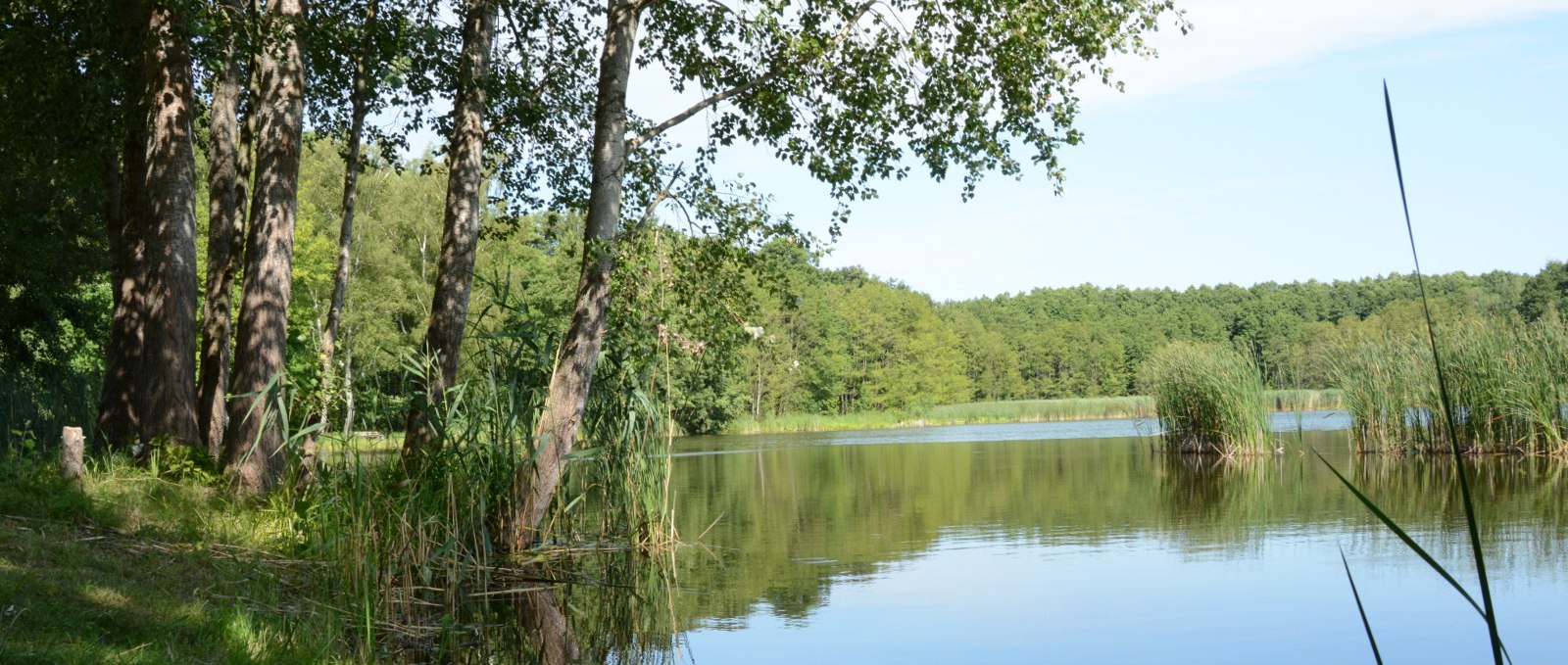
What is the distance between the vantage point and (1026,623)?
314 inches

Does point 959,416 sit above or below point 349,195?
below

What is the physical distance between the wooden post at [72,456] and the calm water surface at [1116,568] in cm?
382

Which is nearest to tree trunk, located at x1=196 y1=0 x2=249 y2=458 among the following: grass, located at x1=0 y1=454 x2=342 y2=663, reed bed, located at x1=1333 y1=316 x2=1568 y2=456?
grass, located at x1=0 y1=454 x2=342 y2=663

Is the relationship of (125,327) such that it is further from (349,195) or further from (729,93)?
(729,93)

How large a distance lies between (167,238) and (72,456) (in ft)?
7.03

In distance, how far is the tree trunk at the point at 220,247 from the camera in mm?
9930

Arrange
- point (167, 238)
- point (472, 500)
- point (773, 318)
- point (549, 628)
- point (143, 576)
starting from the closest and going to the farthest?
point (143, 576) < point (549, 628) < point (472, 500) < point (167, 238) < point (773, 318)

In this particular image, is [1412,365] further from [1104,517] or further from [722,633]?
[722,633]

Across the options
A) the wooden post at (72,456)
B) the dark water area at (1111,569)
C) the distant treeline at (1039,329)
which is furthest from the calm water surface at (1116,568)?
the distant treeline at (1039,329)

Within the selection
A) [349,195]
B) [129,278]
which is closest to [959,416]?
[349,195]

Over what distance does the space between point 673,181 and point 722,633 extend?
3.82 m

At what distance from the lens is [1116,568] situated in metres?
10.1

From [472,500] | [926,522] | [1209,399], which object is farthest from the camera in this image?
[1209,399]

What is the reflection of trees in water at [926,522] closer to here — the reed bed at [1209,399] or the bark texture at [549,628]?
the bark texture at [549,628]
